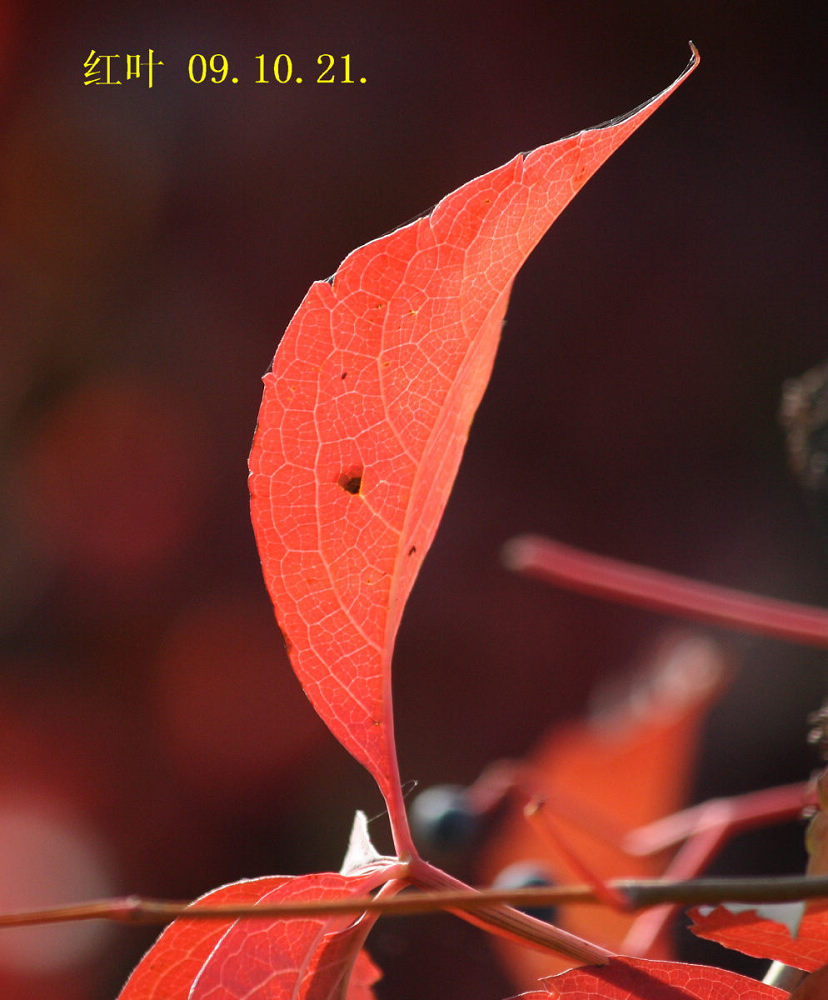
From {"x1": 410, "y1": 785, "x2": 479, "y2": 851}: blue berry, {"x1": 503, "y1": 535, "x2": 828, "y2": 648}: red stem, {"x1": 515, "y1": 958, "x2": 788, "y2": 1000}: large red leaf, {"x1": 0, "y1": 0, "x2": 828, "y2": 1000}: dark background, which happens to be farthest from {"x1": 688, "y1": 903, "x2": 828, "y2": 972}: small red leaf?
{"x1": 0, "y1": 0, "x2": 828, "y2": 1000}: dark background

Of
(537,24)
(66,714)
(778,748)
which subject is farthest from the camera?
(537,24)

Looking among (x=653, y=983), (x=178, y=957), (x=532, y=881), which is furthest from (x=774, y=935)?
(x=532, y=881)

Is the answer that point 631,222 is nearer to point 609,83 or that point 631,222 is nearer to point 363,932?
point 609,83

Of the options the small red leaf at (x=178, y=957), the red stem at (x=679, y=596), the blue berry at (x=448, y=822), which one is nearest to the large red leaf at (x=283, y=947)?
the small red leaf at (x=178, y=957)

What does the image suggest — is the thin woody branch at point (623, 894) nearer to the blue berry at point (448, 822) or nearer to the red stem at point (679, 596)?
the red stem at point (679, 596)

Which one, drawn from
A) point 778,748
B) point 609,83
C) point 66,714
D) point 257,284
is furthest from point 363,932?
point 609,83

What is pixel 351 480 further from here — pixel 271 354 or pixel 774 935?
pixel 271 354

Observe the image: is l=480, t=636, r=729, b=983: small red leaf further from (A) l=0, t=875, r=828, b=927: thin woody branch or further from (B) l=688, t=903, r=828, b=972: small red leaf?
(A) l=0, t=875, r=828, b=927: thin woody branch
